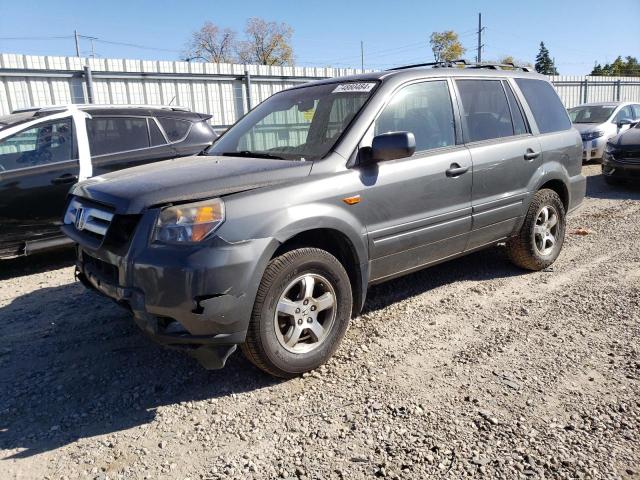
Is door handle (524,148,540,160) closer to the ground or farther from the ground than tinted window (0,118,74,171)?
closer to the ground

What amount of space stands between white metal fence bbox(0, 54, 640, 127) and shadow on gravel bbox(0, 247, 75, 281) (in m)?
4.83

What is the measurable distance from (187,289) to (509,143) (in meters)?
3.18

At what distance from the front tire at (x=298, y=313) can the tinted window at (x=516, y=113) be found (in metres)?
2.48

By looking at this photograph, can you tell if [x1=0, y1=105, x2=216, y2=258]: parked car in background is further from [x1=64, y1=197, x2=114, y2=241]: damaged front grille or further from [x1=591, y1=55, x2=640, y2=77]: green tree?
[x1=591, y1=55, x2=640, y2=77]: green tree

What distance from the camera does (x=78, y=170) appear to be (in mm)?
5789

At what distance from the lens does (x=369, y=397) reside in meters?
2.96

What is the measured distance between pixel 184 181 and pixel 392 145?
1319 mm

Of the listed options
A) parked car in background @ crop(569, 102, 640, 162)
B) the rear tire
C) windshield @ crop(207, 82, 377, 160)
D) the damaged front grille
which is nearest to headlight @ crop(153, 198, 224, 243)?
the damaged front grille

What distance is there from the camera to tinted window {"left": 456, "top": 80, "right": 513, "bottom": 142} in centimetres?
424

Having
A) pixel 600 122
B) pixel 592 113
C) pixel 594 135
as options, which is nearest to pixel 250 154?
pixel 594 135

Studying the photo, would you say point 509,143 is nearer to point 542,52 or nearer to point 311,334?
point 311,334

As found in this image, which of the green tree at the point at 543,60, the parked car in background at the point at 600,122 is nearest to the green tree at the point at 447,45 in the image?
the green tree at the point at 543,60

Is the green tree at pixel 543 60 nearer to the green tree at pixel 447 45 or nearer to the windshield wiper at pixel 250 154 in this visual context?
the green tree at pixel 447 45

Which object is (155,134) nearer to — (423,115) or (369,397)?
(423,115)
